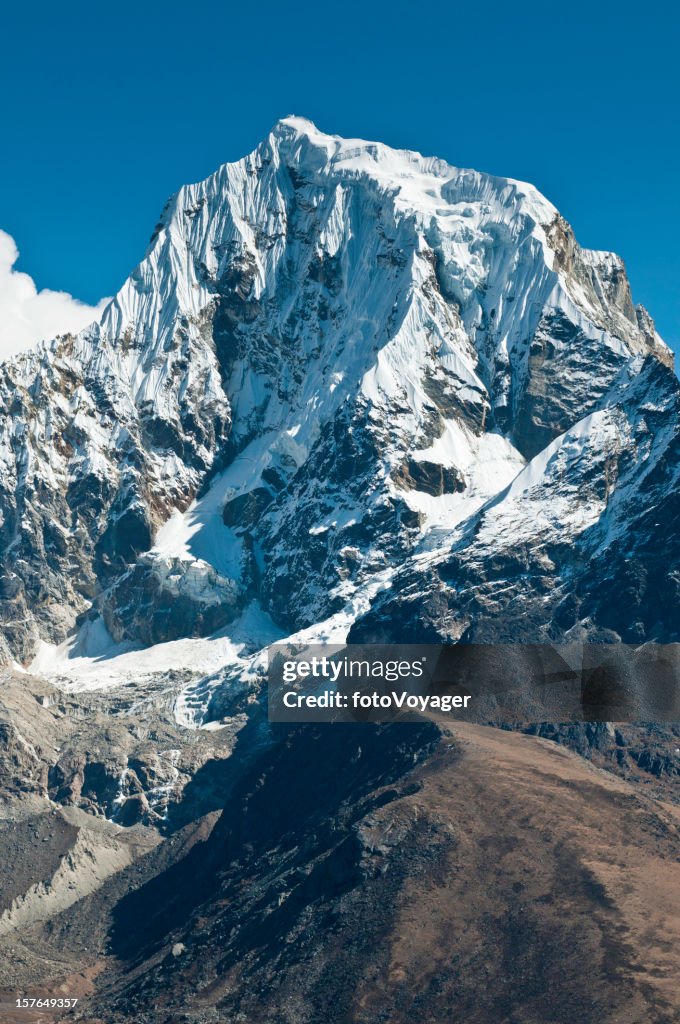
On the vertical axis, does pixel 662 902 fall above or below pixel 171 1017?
above

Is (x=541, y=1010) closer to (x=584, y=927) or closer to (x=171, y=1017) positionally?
(x=584, y=927)

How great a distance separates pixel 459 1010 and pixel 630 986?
14.1 metres

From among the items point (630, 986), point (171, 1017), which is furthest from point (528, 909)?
point (171, 1017)

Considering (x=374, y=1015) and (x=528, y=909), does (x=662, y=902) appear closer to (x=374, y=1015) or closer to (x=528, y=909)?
(x=528, y=909)

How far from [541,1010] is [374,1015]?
1450cm

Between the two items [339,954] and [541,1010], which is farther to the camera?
[339,954]

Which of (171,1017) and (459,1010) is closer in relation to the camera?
(459,1010)

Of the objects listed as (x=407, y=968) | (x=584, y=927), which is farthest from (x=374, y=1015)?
(x=584, y=927)

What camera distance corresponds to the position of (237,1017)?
19588 centimetres

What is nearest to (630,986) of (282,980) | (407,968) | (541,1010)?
(541,1010)

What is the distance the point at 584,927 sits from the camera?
193375 millimetres

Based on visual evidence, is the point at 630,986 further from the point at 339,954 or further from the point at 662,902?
the point at 339,954

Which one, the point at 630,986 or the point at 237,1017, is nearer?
the point at 630,986

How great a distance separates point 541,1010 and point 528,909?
16.5m
